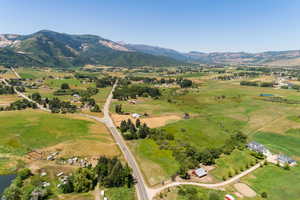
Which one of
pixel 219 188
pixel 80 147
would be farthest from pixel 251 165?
pixel 80 147

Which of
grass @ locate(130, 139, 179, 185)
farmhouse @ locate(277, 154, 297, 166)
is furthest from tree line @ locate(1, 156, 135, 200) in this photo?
farmhouse @ locate(277, 154, 297, 166)

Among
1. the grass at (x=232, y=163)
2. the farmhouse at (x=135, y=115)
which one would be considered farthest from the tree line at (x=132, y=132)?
the grass at (x=232, y=163)

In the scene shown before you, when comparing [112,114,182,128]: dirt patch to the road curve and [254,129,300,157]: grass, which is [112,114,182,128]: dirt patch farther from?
[254,129,300,157]: grass

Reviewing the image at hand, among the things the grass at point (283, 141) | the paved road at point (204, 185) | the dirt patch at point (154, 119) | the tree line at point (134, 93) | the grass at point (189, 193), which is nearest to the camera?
the grass at point (189, 193)

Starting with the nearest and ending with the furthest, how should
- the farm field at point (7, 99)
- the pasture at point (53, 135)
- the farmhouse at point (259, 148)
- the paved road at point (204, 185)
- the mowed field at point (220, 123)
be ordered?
the paved road at point (204, 185)
the mowed field at point (220, 123)
the pasture at point (53, 135)
the farmhouse at point (259, 148)
the farm field at point (7, 99)

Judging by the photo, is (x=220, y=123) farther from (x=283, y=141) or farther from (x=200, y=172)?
(x=200, y=172)

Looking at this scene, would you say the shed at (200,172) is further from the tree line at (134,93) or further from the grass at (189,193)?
the tree line at (134,93)
